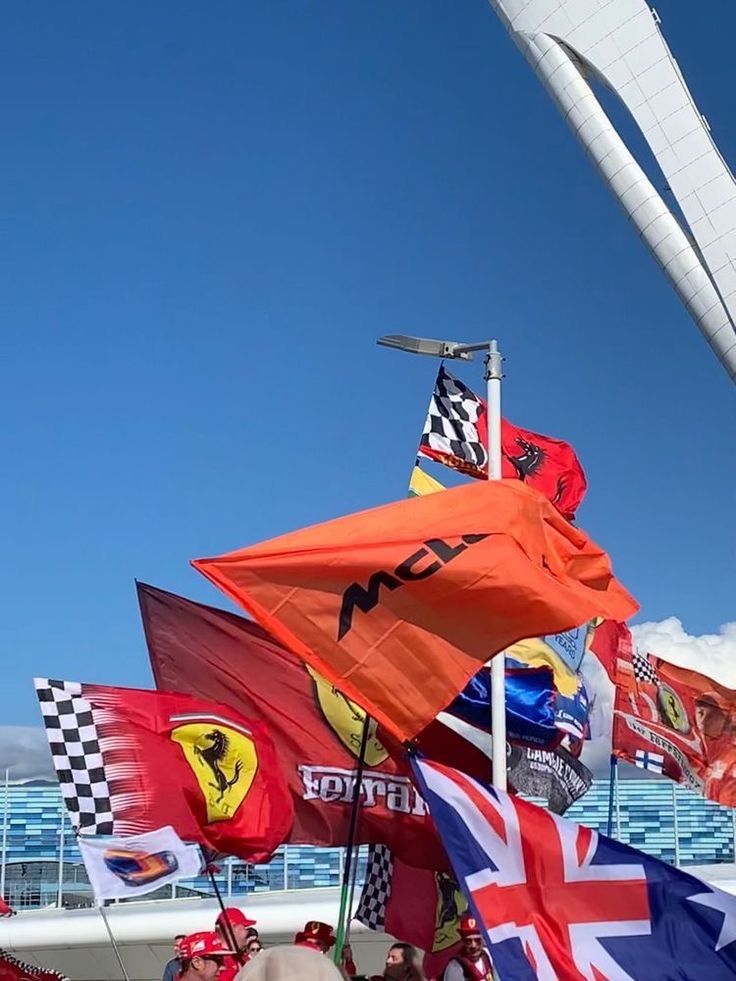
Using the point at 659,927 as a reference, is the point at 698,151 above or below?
above

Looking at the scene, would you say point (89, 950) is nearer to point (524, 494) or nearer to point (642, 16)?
point (524, 494)

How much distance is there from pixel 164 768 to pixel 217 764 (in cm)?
44

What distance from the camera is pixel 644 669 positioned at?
16.9 metres

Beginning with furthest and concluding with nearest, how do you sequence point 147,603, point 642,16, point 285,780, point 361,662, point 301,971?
point 642,16 → point 147,603 → point 285,780 → point 361,662 → point 301,971

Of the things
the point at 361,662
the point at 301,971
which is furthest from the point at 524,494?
the point at 301,971

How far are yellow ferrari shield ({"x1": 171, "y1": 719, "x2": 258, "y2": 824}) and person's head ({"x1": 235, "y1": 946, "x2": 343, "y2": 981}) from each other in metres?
6.70

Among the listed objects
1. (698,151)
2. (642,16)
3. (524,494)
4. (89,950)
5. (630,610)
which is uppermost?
(642,16)

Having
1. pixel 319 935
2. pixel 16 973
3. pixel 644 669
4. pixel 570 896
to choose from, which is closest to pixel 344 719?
pixel 319 935

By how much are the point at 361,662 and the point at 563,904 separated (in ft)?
5.48

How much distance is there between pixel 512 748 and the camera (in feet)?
43.8

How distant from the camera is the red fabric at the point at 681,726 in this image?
16.1 m

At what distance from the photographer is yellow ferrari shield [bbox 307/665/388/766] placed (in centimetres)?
1055

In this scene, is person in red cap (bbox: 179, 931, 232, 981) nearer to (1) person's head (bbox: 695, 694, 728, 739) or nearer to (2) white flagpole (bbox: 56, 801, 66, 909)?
(2) white flagpole (bbox: 56, 801, 66, 909)

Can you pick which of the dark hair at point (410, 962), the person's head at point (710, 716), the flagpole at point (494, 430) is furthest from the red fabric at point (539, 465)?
the dark hair at point (410, 962)
